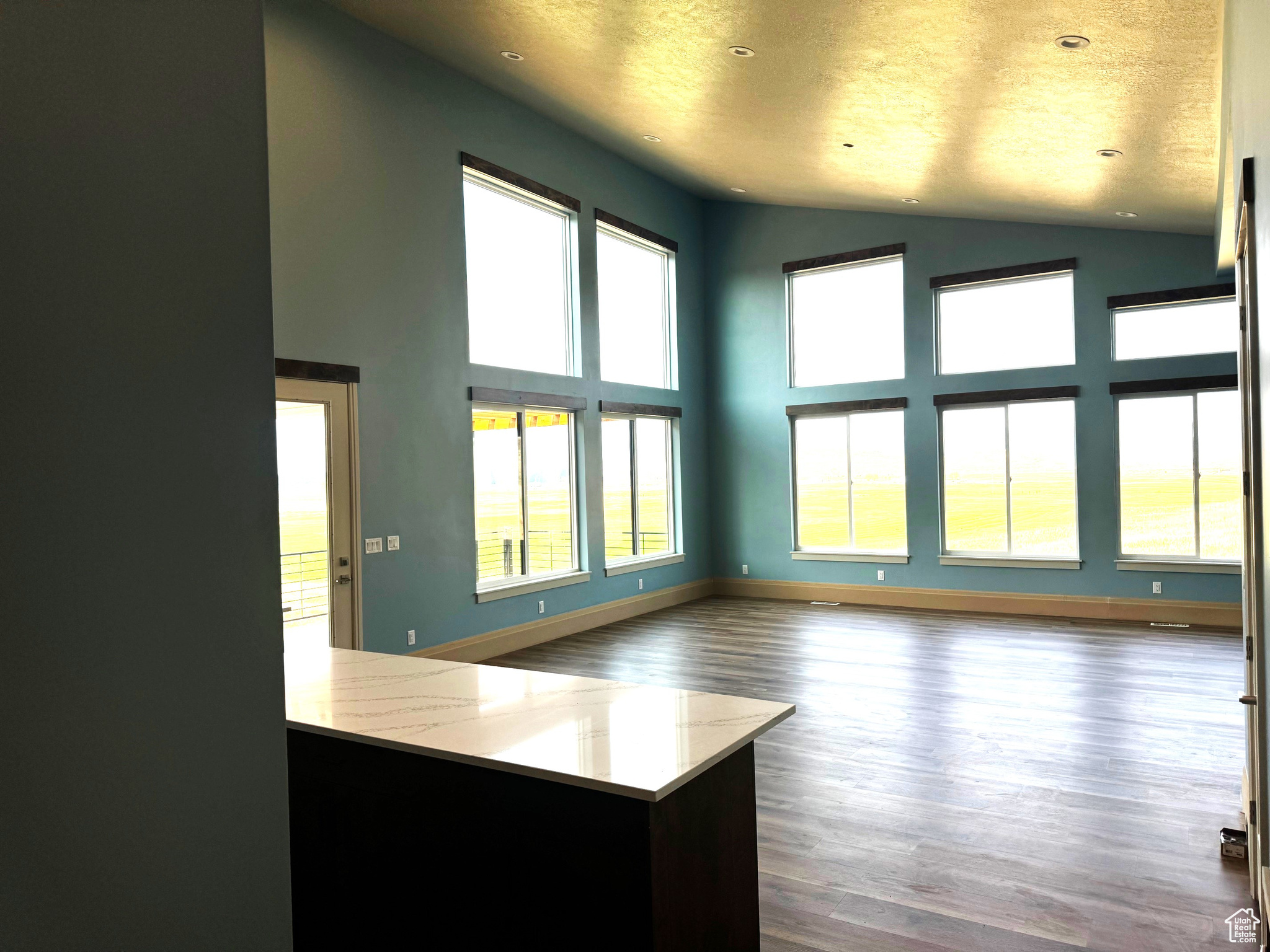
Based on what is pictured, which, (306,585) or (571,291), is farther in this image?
(571,291)

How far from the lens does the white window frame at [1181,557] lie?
26.2 ft

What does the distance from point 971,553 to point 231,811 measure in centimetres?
925

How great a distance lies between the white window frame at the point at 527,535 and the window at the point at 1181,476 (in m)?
5.47

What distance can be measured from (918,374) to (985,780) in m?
6.09

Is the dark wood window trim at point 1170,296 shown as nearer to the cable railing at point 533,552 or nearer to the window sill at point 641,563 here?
the window sill at point 641,563

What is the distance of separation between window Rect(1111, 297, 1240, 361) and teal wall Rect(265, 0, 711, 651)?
572 centimetres

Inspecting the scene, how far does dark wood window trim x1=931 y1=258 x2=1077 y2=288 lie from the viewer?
865 cm

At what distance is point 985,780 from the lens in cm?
416

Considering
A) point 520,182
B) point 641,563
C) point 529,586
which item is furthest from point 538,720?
point 641,563

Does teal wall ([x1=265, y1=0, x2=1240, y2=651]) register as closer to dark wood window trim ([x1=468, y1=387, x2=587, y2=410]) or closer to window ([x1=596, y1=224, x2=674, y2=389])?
dark wood window trim ([x1=468, y1=387, x2=587, y2=410])

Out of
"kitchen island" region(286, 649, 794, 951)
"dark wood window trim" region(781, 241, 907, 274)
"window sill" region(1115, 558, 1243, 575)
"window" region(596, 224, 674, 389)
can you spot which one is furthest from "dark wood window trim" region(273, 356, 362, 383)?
"window sill" region(1115, 558, 1243, 575)

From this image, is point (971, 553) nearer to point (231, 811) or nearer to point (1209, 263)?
point (1209, 263)

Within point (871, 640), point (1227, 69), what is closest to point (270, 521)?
point (1227, 69)

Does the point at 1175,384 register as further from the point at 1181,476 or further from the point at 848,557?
the point at 848,557
